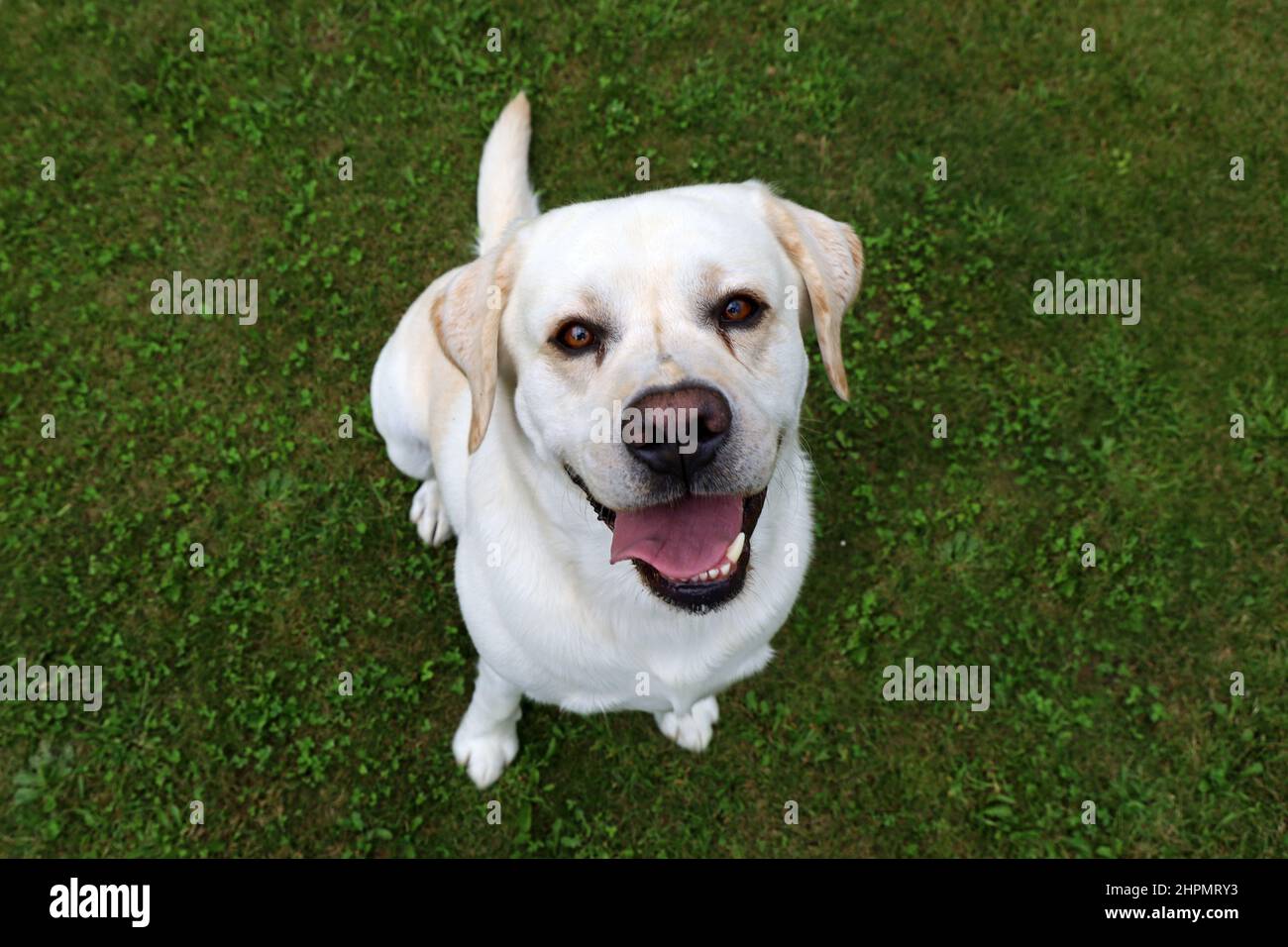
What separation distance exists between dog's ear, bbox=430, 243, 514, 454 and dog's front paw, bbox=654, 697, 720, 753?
78.3 inches

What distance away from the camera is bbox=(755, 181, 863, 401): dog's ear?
2830 mm

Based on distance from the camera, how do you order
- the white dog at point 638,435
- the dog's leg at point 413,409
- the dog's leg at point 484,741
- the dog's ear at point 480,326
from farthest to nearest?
the dog's leg at point 484,741, the dog's leg at point 413,409, the dog's ear at point 480,326, the white dog at point 638,435

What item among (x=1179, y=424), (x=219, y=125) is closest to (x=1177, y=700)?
(x=1179, y=424)

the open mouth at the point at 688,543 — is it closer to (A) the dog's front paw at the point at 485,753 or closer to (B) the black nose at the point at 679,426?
(B) the black nose at the point at 679,426

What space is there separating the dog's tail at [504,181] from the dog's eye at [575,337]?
59.0 inches

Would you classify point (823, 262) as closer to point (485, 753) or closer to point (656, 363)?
point (656, 363)

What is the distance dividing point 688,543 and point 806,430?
2.28 m

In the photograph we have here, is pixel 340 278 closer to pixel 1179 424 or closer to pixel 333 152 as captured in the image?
pixel 333 152

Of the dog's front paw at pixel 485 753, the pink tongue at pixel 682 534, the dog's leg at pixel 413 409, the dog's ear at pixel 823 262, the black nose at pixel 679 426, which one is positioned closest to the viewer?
the black nose at pixel 679 426

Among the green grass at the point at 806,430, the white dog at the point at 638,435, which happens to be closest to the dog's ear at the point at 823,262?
the white dog at the point at 638,435

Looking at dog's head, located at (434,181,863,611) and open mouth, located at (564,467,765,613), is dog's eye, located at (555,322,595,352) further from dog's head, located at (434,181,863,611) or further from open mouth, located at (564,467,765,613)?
open mouth, located at (564,467,765,613)

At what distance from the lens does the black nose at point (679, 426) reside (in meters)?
2.23

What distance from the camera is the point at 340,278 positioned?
501 centimetres

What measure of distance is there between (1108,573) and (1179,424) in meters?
1.04
